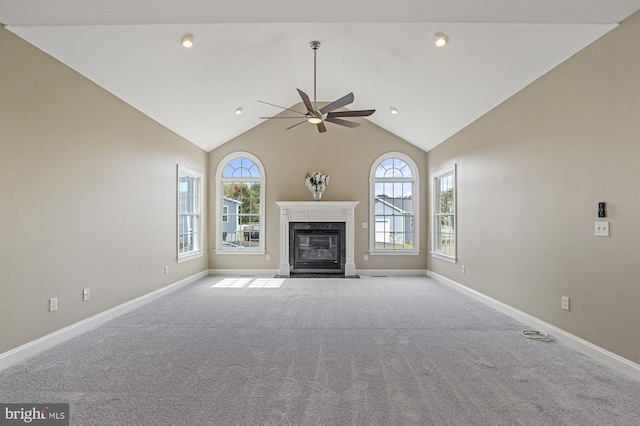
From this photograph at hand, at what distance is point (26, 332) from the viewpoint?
2764 millimetres

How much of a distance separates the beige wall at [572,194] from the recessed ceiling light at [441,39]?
105cm

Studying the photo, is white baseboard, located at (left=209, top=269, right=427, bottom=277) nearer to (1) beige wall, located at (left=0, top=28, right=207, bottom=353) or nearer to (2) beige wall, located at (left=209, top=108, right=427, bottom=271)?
(2) beige wall, located at (left=209, top=108, right=427, bottom=271)

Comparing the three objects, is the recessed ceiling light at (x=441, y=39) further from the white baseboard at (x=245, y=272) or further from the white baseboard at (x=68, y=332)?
the white baseboard at (x=245, y=272)

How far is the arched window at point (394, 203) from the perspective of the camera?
7.05 meters

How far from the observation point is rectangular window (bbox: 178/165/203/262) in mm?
5848

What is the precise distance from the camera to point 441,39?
3.53 meters

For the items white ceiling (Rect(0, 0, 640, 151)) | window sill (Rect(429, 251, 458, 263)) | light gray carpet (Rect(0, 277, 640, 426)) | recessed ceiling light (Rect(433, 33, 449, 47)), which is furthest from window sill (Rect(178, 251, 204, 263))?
recessed ceiling light (Rect(433, 33, 449, 47))

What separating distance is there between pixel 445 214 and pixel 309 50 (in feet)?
12.2

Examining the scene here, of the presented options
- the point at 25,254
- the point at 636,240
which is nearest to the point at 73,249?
the point at 25,254

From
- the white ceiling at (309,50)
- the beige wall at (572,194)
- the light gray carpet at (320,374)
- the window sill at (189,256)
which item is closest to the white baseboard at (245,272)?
the window sill at (189,256)

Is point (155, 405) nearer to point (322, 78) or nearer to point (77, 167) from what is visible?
Result: point (77, 167)

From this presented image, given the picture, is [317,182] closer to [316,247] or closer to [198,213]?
[316,247]

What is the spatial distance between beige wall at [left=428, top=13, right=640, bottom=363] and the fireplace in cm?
298

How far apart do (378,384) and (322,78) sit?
4907mm
